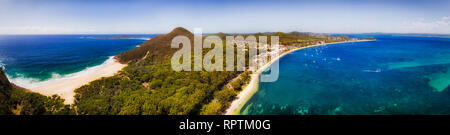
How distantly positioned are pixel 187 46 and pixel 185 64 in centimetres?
2150

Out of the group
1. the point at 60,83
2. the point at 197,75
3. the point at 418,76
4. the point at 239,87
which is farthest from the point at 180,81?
the point at 418,76

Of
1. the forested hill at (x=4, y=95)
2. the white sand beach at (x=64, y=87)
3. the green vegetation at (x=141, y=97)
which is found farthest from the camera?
the white sand beach at (x=64, y=87)

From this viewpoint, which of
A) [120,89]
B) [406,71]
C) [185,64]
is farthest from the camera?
[406,71]

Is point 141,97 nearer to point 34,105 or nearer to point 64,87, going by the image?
point 34,105

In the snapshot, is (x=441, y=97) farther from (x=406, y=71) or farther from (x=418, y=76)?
(x=406, y=71)

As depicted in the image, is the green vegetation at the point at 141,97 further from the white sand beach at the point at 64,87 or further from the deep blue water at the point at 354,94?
the deep blue water at the point at 354,94

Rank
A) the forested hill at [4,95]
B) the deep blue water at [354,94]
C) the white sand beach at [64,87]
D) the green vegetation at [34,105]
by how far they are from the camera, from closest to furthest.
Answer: the forested hill at [4,95] → the green vegetation at [34,105] → the deep blue water at [354,94] → the white sand beach at [64,87]

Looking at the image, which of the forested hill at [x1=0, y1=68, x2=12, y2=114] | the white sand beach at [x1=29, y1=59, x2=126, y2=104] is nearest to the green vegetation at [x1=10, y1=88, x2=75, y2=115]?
the forested hill at [x1=0, y1=68, x2=12, y2=114]

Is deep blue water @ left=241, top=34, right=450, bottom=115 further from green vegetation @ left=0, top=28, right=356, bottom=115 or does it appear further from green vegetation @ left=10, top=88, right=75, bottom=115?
green vegetation @ left=10, top=88, right=75, bottom=115

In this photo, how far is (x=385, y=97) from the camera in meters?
25.1

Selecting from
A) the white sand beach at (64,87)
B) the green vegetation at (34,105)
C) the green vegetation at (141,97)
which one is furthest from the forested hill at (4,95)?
the white sand beach at (64,87)

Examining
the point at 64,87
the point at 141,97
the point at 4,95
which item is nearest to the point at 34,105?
the point at 4,95

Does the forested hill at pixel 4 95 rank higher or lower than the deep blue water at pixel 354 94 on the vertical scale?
higher
